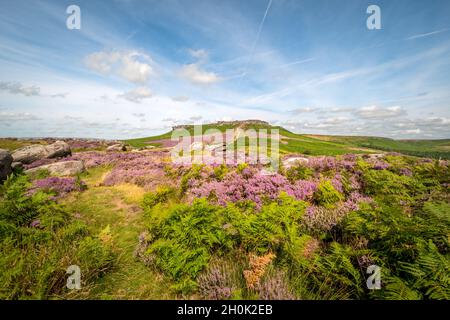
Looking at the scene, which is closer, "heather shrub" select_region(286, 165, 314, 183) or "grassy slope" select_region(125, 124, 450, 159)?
"heather shrub" select_region(286, 165, 314, 183)

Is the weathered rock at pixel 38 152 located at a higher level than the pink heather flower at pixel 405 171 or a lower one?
higher

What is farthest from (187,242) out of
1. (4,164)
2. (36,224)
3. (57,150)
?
(57,150)

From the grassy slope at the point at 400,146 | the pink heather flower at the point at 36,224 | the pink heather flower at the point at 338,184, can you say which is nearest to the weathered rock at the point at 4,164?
the pink heather flower at the point at 36,224

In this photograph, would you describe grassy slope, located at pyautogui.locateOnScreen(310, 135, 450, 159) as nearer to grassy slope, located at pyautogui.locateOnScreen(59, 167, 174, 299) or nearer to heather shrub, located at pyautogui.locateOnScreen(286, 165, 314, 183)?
heather shrub, located at pyautogui.locateOnScreen(286, 165, 314, 183)

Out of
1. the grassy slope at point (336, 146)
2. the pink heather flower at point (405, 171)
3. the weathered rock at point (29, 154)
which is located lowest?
the pink heather flower at point (405, 171)

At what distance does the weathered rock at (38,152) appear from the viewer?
19828mm

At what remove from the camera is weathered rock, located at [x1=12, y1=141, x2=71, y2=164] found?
19.8 metres

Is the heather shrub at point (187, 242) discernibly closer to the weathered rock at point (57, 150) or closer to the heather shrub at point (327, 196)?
the heather shrub at point (327, 196)

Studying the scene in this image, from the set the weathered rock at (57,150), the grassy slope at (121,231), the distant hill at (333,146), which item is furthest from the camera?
the distant hill at (333,146)

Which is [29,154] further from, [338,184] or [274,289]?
[338,184]

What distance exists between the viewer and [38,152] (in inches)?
843

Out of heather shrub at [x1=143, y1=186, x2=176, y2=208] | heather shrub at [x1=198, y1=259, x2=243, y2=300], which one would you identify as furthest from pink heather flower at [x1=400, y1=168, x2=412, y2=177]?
heather shrub at [x1=143, y1=186, x2=176, y2=208]
